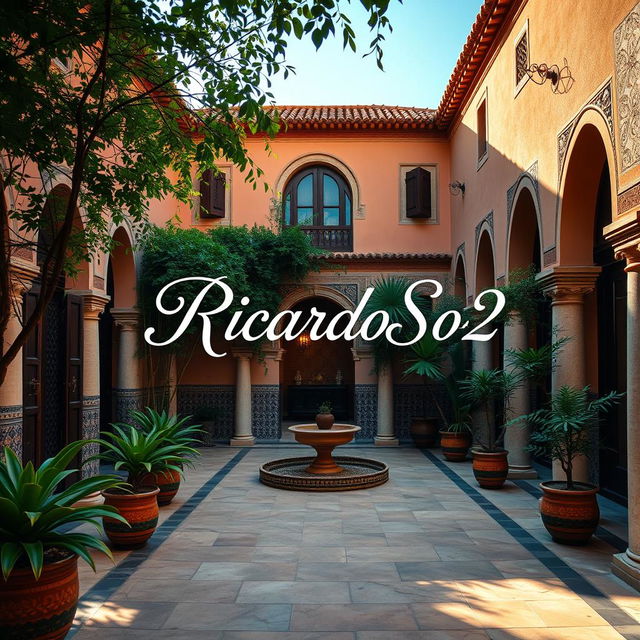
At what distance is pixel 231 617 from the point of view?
478cm

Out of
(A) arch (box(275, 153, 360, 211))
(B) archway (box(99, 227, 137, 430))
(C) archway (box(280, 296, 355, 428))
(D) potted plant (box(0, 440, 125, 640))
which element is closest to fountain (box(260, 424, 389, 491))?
(B) archway (box(99, 227, 137, 430))

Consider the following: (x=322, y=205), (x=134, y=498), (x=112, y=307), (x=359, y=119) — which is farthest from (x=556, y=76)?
(x=112, y=307)

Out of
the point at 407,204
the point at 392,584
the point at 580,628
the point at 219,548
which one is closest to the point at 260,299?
the point at 407,204

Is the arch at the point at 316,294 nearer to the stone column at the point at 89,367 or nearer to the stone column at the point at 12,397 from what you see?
the stone column at the point at 89,367

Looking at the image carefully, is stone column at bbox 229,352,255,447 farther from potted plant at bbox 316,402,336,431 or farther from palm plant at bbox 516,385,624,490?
palm plant at bbox 516,385,624,490

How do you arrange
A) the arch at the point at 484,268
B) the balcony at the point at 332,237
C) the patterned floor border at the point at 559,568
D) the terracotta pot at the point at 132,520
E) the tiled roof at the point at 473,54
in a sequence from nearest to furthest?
1. the patterned floor border at the point at 559,568
2. the terracotta pot at the point at 132,520
3. the tiled roof at the point at 473,54
4. the arch at the point at 484,268
5. the balcony at the point at 332,237

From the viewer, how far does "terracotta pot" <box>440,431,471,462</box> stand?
12438 mm

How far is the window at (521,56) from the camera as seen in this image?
948cm

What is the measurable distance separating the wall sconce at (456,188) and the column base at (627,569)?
9.82m

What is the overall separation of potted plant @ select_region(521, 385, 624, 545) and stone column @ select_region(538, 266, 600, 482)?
90cm

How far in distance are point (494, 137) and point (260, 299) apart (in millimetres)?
5890

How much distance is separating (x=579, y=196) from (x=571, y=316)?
1.44 meters

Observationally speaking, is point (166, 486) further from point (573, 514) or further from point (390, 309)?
point (390, 309)

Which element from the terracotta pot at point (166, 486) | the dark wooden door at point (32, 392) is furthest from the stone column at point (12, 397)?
the terracotta pot at point (166, 486)
